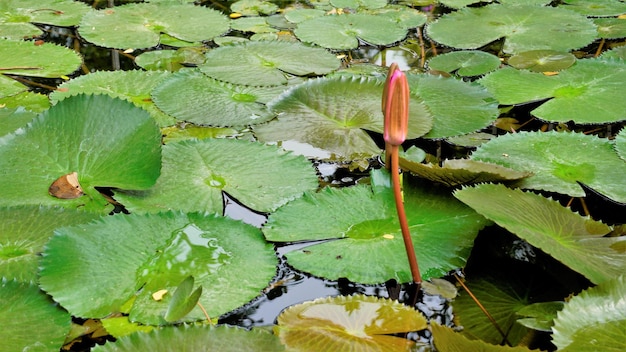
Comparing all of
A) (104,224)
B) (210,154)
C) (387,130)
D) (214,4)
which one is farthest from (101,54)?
(387,130)

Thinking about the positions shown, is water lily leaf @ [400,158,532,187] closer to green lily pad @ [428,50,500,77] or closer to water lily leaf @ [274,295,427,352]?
water lily leaf @ [274,295,427,352]

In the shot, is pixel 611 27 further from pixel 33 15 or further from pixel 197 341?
pixel 33 15

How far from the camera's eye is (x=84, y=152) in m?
1.87

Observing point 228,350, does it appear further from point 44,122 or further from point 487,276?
point 44,122

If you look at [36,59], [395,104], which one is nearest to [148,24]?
[36,59]

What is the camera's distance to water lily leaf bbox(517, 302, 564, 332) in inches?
50.8

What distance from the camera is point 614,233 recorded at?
1.55m

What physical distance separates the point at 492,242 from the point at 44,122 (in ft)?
4.50

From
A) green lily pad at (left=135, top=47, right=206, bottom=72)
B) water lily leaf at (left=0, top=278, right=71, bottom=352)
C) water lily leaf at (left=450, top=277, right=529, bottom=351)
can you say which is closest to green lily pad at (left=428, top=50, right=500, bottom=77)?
green lily pad at (left=135, top=47, right=206, bottom=72)

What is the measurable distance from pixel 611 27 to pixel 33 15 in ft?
10.0

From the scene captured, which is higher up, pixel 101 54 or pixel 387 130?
pixel 387 130

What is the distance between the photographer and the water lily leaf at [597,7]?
3.41 meters

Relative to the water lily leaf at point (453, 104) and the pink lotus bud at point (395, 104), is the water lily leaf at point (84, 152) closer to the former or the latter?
the pink lotus bud at point (395, 104)

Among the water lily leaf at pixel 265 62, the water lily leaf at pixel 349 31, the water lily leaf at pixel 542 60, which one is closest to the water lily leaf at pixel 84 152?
the water lily leaf at pixel 265 62
